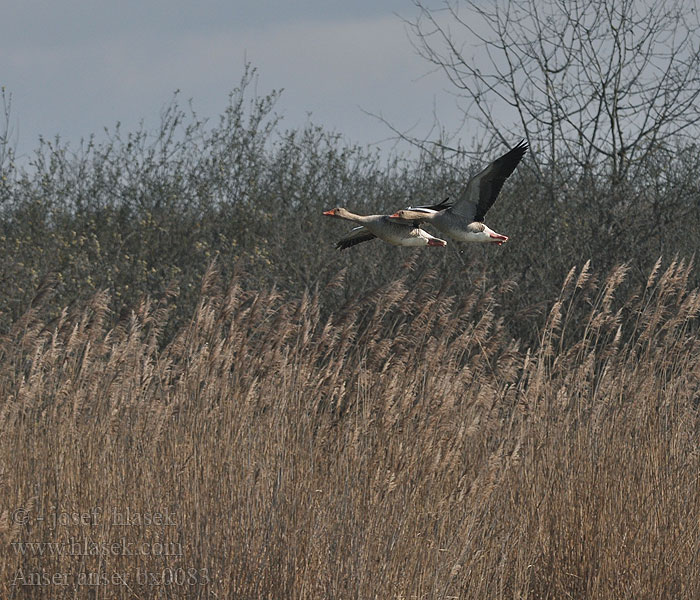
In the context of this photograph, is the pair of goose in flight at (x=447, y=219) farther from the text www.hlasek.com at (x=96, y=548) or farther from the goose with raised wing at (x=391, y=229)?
the text www.hlasek.com at (x=96, y=548)

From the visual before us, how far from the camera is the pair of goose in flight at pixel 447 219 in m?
1.39

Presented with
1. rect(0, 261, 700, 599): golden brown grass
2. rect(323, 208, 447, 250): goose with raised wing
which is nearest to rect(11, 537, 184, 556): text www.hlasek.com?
rect(0, 261, 700, 599): golden brown grass

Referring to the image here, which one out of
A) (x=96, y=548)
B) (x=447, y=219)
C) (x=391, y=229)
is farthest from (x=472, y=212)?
(x=96, y=548)

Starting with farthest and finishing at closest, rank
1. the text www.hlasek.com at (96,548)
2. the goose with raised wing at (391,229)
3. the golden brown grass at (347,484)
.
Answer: the text www.hlasek.com at (96,548), the golden brown grass at (347,484), the goose with raised wing at (391,229)

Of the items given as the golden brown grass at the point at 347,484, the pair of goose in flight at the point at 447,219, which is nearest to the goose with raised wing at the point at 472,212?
the pair of goose in flight at the point at 447,219

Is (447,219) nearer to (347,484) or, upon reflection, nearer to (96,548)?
(347,484)

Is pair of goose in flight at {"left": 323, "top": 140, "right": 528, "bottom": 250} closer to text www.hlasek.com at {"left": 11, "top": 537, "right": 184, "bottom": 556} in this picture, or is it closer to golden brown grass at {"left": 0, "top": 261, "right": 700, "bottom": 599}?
golden brown grass at {"left": 0, "top": 261, "right": 700, "bottom": 599}

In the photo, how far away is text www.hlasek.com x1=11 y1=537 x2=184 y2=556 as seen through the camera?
10.7 feet

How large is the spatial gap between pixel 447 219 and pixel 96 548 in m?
2.33

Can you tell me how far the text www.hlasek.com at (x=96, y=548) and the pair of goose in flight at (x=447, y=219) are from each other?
6.41 feet

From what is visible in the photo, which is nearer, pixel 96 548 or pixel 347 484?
pixel 347 484

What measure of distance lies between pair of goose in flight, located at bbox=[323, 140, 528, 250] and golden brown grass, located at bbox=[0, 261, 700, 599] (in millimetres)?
1659

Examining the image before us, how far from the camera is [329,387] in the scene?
444cm

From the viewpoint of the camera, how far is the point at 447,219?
4.87 ft
